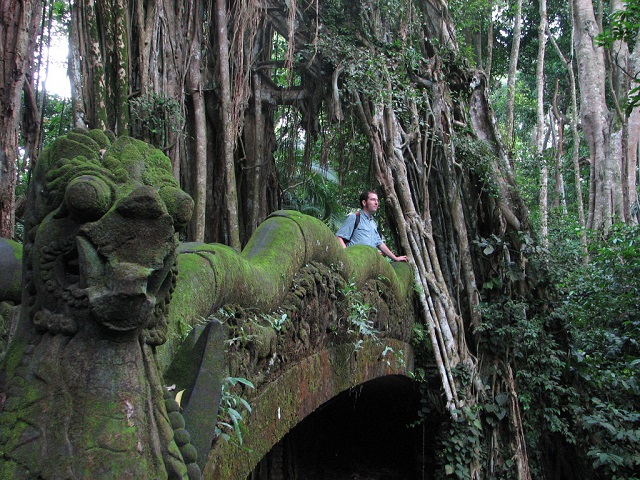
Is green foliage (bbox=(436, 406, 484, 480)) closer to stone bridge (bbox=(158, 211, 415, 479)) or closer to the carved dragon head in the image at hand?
stone bridge (bbox=(158, 211, 415, 479))

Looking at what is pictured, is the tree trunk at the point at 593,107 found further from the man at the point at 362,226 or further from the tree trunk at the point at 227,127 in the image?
the tree trunk at the point at 227,127

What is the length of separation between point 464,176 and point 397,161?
3.22ft

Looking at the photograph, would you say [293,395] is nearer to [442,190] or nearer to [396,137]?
[396,137]

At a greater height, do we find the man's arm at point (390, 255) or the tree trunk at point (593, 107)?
the tree trunk at point (593, 107)

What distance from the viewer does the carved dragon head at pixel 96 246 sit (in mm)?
1422

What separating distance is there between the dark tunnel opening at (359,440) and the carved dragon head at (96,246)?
231 inches

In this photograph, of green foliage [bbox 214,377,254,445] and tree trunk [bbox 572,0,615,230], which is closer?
green foliage [bbox 214,377,254,445]

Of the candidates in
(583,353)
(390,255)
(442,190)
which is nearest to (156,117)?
(390,255)

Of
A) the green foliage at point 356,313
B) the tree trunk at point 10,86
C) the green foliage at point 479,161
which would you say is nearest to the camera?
the tree trunk at point 10,86

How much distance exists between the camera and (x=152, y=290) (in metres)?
1.54

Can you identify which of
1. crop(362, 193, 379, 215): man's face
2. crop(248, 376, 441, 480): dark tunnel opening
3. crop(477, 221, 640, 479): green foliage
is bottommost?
crop(248, 376, 441, 480): dark tunnel opening

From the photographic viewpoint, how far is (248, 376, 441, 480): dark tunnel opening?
7378 mm

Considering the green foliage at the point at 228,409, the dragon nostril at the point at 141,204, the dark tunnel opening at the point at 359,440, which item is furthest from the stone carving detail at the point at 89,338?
the dark tunnel opening at the point at 359,440

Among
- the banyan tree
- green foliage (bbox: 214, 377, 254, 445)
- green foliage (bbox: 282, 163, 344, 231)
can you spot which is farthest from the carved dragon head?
→ green foliage (bbox: 282, 163, 344, 231)
